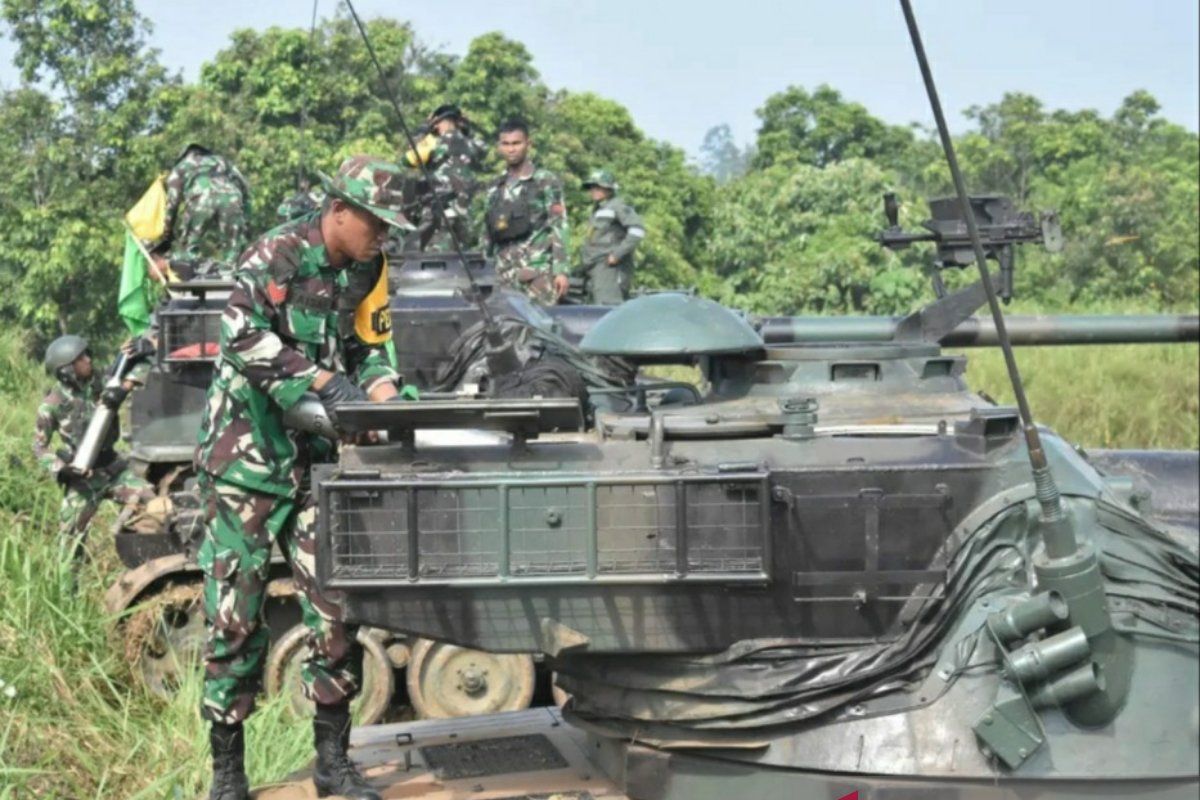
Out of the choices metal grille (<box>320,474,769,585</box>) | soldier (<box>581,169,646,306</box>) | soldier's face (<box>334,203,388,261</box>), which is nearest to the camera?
metal grille (<box>320,474,769,585</box>)

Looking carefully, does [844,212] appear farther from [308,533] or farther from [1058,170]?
[308,533]

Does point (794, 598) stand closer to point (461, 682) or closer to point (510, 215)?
point (461, 682)

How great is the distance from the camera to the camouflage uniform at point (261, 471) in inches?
193

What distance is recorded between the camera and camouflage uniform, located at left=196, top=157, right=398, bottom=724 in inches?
193

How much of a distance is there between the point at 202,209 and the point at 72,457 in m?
1.79

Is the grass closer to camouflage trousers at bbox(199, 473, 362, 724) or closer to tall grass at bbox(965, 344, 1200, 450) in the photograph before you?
camouflage trousers at bbox(199, 473, 362, 724)

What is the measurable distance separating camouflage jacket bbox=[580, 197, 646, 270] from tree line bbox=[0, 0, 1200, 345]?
62.5 inches

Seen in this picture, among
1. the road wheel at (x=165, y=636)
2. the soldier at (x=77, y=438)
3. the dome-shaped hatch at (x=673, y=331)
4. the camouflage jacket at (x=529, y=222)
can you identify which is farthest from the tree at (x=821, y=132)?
the dome-shaped hatch at (x=673, y=331)

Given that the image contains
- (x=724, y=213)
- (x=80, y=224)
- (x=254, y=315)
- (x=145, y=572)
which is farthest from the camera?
(x=724, y=213)

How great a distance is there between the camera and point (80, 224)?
29.7ft

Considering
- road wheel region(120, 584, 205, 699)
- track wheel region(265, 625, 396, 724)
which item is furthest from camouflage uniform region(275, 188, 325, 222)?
track wheel region(265, 625, 396, 724)

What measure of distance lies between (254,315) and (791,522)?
1536 mm

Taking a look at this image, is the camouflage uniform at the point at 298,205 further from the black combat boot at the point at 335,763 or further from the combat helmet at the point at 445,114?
the black combat boot at the point at 335,763

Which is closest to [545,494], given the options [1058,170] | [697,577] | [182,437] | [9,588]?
[697,577]
